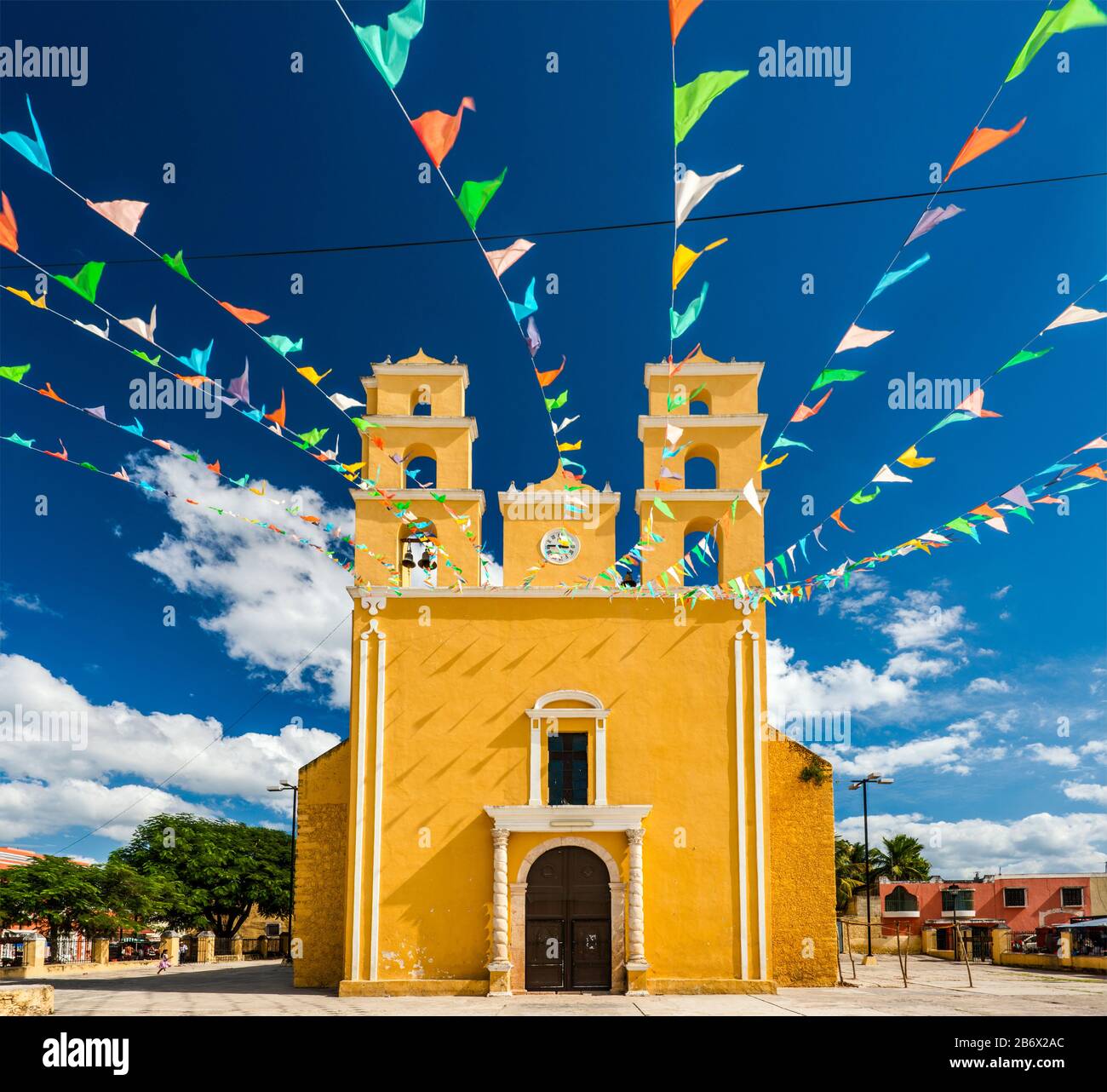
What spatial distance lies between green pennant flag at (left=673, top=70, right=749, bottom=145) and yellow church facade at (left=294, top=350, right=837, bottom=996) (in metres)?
11.4

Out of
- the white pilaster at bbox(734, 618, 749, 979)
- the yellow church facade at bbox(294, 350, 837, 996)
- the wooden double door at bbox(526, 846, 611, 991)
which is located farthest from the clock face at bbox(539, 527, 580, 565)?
the wooden double door at bbox(526, 846, 611, 991)

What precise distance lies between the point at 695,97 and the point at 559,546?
44.7 ft

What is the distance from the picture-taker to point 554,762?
60.5 feet

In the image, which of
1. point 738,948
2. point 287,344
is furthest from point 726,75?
point 738,948

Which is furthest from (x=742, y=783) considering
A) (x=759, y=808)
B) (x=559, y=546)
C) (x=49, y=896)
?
(x=49, y=896)

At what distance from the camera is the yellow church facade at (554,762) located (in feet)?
57.8

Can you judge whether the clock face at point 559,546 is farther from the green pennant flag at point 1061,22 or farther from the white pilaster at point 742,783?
the green pennant flag at point 1061,22

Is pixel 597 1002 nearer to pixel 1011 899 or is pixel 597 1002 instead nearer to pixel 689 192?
pixel 689 192

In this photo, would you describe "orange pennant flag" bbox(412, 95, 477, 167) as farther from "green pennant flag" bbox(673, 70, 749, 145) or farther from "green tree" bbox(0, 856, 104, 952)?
"green tree" bbox(0, 856, 104, 952)

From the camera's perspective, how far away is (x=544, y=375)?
36.4 ft

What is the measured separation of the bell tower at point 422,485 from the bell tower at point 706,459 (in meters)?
3.32

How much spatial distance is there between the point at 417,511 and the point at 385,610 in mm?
1958

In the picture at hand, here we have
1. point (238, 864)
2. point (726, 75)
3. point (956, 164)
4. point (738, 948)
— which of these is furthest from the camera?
point (238, 864)

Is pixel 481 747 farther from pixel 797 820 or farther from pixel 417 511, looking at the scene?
pixel 797 820
